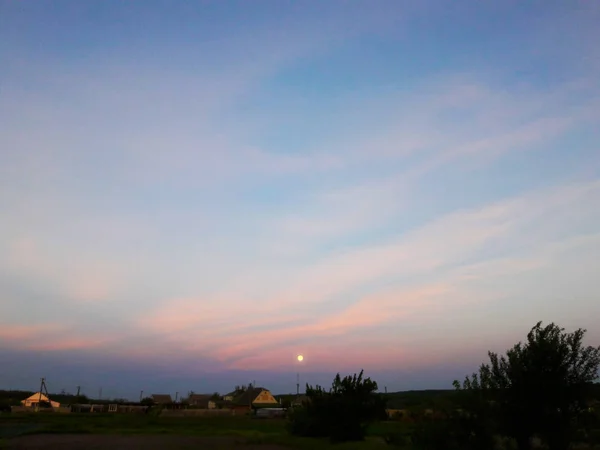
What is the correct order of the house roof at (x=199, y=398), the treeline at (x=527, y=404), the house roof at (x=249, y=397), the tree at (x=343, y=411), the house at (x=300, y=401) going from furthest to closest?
the house roof at (x=199, y=398), the house roof at (x=249, y=397), the house at (x=300, y=401), the tree at (x=343, y=411), the treeline at (x=527, y=404)

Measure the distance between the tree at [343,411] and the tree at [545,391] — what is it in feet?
65.7

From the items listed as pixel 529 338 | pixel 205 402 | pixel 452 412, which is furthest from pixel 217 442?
pixel 205 402

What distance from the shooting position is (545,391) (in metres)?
17.2

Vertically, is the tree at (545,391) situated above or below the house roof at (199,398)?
above

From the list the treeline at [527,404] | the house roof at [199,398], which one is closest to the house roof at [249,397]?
the house roof at [199,398]

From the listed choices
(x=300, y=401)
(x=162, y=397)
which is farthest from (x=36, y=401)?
(x=300, y=401)

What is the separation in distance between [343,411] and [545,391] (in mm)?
21451

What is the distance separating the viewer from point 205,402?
137375 millimetres

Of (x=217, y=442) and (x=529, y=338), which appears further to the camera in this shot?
(x=217, y=442)

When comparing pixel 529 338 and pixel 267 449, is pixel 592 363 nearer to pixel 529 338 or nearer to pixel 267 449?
pixel 529 338

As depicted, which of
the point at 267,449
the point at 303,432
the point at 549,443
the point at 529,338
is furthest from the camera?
the point at 303,432

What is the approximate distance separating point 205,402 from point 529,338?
12886 cm

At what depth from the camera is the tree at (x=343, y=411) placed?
3675cm

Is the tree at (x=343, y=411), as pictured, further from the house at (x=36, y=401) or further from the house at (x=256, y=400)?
the house at (x=36, y=401)
